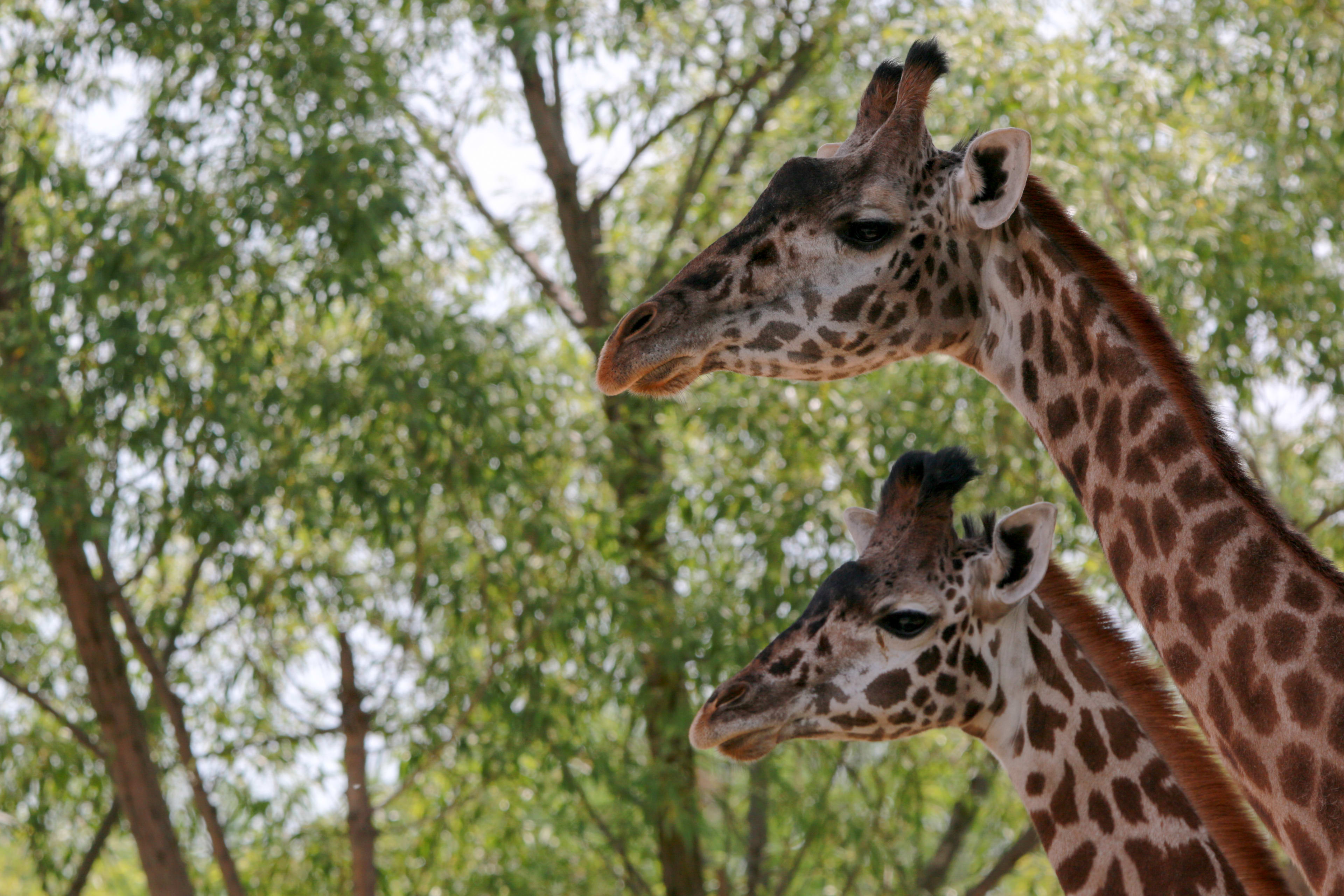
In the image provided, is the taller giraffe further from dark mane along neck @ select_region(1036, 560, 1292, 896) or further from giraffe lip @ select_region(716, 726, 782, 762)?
giraffe lip @ select_region(716, 726, 782, 762)

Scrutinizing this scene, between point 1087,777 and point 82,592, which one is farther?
point 82,592

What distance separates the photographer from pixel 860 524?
3.59m

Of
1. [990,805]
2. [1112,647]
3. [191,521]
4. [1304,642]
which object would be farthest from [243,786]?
[1304,642]

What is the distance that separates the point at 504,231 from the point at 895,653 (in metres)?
6.07

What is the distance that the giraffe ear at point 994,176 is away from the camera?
2582mm

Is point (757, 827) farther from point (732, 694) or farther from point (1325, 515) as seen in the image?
point (732, 694)

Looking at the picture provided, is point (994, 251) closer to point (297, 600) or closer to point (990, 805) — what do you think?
point (297, 600)

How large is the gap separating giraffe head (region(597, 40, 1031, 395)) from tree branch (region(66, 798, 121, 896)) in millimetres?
6200

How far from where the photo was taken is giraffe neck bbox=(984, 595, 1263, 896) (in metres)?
2.91

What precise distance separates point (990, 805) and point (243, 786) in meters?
4.11

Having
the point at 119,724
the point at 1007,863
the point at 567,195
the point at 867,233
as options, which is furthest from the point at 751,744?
the point at 567,195

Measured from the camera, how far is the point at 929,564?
3166 mm

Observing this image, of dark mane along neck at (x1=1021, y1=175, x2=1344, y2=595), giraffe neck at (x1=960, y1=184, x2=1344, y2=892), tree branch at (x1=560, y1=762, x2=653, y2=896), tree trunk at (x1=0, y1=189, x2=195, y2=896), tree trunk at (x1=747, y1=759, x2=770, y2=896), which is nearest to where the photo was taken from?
giraffe neck at (x1=960, y1=184, x2=1344, y2=892)

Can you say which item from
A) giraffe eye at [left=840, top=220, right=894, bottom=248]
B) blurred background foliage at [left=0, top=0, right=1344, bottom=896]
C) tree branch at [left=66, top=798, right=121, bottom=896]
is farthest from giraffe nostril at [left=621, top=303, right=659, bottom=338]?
tree branch at [left=66, top=798, right=121, bottom=896]
